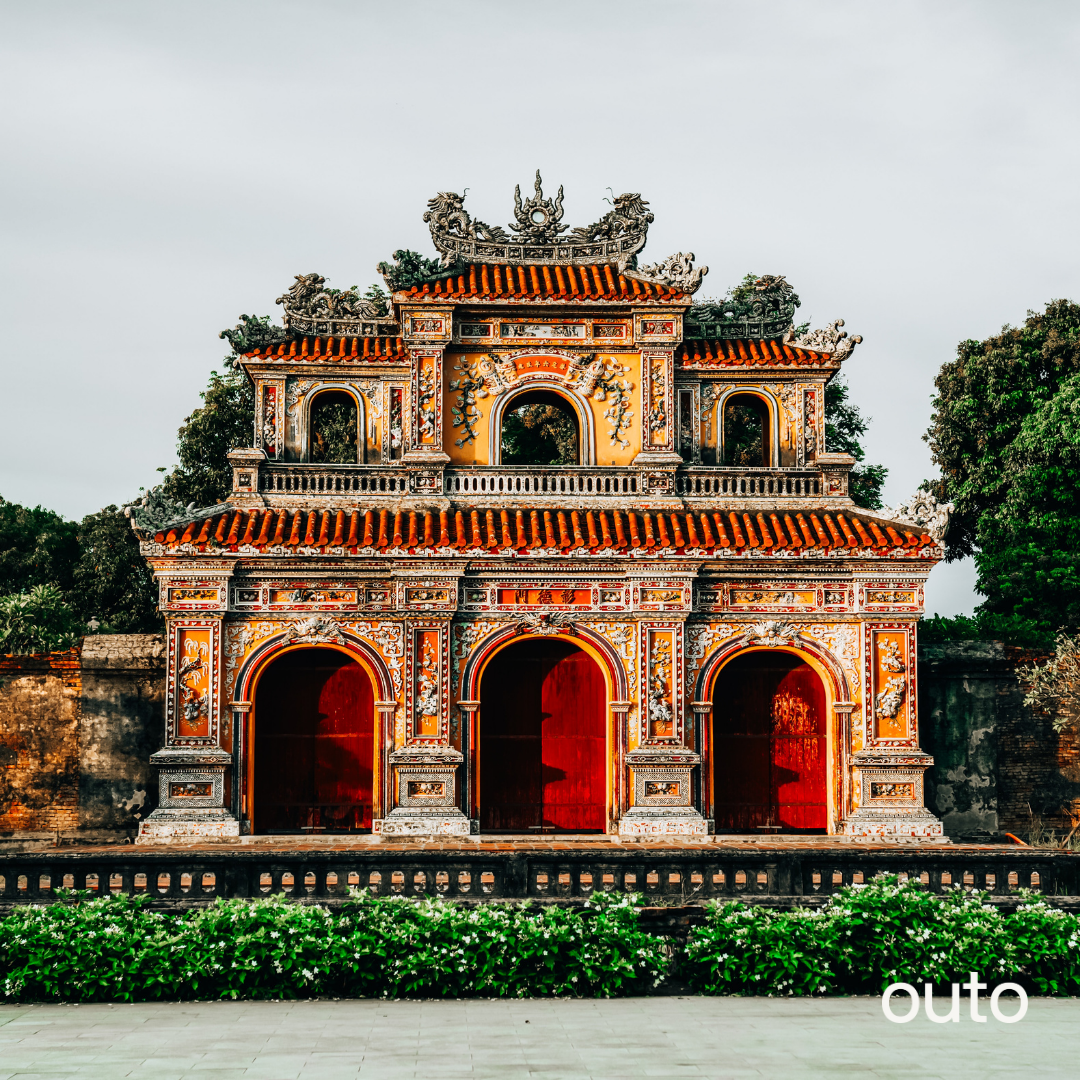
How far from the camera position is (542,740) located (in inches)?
837

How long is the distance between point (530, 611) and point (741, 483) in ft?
15.2

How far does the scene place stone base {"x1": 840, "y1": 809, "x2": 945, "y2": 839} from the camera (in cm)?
2025

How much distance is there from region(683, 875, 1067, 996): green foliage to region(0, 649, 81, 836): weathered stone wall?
1503cm

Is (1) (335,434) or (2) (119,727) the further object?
(1) (335,434)

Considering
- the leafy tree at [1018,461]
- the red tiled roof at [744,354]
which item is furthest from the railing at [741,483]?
the leafy tree at [1018,461]

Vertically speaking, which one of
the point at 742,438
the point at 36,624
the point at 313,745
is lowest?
the point at 313,745

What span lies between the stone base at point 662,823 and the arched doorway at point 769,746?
0.99 meters

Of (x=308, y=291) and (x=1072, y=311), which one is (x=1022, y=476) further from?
(x=308, y=291)

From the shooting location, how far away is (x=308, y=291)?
23406 millimetres

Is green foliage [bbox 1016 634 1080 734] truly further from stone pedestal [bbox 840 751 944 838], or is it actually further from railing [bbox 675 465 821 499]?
railing [bbox 675 465 821 499]

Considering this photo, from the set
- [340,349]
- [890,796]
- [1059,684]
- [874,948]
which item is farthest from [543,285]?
[874,948]

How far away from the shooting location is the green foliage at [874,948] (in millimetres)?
11070

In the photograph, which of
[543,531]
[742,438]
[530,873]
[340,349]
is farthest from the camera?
[742,438]

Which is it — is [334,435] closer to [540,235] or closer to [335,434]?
[335,434]
